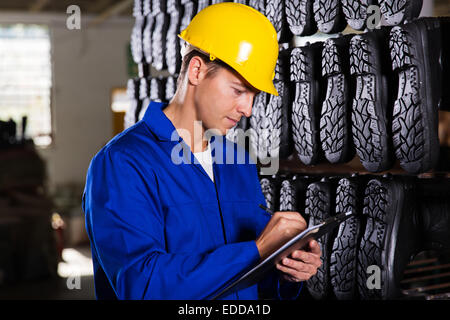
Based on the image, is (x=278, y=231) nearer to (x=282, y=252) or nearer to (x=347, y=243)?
(x=282, y=252)

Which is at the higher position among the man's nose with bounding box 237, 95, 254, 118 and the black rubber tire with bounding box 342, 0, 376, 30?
the black rubber tire with bounding box 342, 0, 376, 30

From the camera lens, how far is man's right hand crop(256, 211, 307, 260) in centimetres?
123

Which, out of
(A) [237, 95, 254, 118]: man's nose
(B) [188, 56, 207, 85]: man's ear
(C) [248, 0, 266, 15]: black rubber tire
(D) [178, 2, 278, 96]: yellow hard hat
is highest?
(C) [248, 0, 266, 15]: black rubber tire

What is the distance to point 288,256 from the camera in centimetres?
130

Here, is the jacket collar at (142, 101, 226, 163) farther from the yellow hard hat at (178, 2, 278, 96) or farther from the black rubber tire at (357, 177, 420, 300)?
the black rubber tire at (357, 177, 420, 300)

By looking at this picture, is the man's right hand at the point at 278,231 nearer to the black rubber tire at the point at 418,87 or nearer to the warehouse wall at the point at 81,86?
the black rubber tire at the point at 418,87

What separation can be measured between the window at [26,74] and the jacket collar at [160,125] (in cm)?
920

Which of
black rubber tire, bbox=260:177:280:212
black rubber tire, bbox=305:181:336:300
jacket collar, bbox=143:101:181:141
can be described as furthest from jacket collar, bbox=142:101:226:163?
black rubber tire, bbox=260:177:280:212

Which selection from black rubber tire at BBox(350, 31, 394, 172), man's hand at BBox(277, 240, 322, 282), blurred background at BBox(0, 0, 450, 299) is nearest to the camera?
man's hand at BBox(277, 240, 322, 282)

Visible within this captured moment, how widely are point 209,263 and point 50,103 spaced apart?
992cm

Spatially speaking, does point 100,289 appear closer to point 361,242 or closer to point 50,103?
point 361,242

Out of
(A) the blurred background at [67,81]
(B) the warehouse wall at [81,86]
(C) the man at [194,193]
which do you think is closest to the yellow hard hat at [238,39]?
(C) the man at [194,193]

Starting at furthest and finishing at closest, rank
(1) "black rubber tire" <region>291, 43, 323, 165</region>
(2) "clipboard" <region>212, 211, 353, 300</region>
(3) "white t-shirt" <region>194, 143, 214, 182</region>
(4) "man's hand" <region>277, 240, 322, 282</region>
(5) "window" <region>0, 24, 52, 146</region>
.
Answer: (5) "window" <region>0, 24, 52, 146</region> < (1) "black rubber tire" <region>291, 43, 323, 165</region> < (3) "white t-shirt" <region>194, 143, 214, 182</region> < (4) "man's hand" <region>277, 240, 322, 282</region> < (2) "clipboard" <region>212, 211, 353, 300</region>


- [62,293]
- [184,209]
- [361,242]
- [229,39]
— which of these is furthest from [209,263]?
[62,293]
